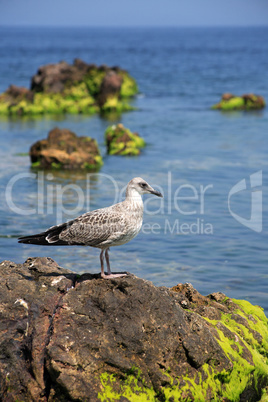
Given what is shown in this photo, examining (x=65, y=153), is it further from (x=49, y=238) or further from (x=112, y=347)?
(x=112, y=347)

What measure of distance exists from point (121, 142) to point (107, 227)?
1753 cm

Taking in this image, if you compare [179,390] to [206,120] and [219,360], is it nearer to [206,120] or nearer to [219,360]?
[219,360]

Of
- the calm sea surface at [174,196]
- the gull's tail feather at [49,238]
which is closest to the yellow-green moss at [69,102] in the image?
the calm sea surface at [174,196]

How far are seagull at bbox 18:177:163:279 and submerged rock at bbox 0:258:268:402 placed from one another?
63 cm

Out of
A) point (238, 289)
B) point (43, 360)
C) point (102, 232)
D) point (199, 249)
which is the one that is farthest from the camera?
point (199, 249)

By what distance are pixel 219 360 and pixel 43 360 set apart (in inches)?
82.7

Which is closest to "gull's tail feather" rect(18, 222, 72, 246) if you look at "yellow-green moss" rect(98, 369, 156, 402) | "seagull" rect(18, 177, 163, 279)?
"seagull" rect(18, 177, 163, 279)

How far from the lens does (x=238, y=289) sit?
452 inches

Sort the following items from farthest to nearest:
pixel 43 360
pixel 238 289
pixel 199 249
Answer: pixel 199 249, pixel 238 289, pixel 43 360

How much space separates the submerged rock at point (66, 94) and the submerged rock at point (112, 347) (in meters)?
31.9

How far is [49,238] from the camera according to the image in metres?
8.16

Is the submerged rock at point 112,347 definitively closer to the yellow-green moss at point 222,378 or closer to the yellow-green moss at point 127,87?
the yellow-green moss at point 222,378

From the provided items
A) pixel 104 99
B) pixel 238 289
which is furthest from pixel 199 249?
pixel 104 99

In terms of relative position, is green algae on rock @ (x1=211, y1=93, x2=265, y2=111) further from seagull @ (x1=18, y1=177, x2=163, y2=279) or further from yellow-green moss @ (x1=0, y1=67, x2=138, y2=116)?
seagull @ (x1=18, y1=177, x2=163, y2=279)
